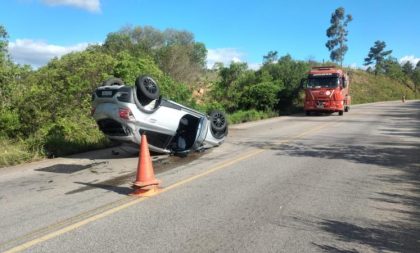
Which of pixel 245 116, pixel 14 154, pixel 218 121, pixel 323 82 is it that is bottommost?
pixel 14 154

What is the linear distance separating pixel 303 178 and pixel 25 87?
407 inches

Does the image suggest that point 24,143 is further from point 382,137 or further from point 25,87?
point 382,137

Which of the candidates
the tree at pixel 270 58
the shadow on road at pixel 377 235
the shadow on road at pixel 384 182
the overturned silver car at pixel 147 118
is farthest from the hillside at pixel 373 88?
the shadow on road at pixel 377 235

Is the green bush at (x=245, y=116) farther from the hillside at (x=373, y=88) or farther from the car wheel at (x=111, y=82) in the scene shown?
the hillside at (x=373, y=88)

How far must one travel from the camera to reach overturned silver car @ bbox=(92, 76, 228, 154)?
1073 cm

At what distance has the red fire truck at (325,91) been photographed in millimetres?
29844

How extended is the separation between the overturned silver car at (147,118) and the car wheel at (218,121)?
78cm

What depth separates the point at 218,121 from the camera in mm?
13742

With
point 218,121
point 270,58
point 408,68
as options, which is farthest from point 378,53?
point 218,121

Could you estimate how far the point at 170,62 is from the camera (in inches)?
1786

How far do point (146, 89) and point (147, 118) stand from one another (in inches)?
26.4

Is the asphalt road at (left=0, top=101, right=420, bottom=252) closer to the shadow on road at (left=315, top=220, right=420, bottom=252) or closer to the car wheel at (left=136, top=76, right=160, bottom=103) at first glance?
the shadow on road at (left=315, top=220, right=420, bottom=252)

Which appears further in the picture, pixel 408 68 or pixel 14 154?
pixel 408 68

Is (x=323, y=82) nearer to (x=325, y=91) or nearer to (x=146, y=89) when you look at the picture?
(x=325, y=91)
